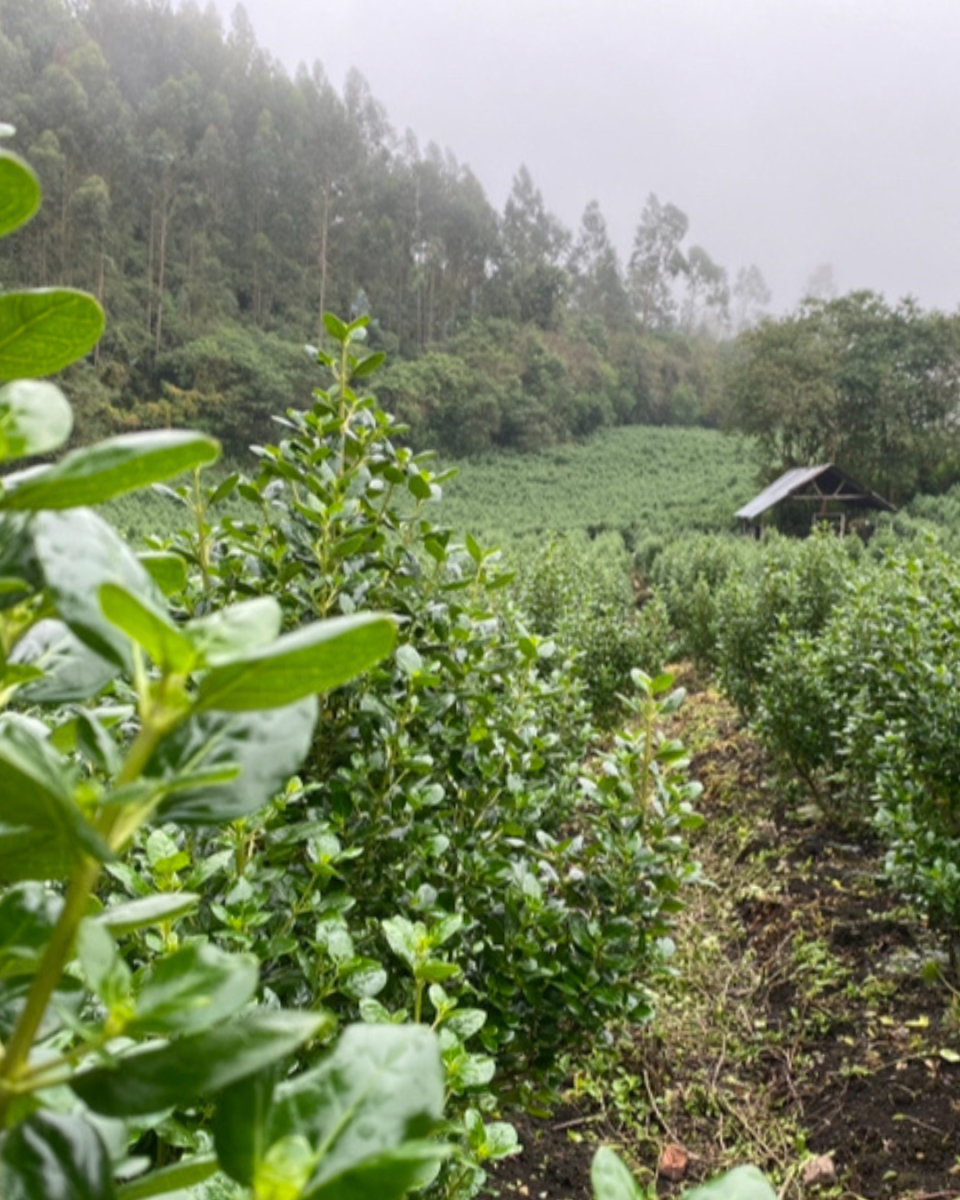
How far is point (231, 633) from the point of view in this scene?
27 cm

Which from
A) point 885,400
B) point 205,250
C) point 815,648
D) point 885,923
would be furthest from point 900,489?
point 205,250

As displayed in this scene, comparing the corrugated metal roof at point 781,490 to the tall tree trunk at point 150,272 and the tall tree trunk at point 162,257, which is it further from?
the tall tree trunk at point 150,272

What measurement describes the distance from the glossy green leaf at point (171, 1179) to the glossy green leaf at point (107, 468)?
0.23 m

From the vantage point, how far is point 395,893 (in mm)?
1549

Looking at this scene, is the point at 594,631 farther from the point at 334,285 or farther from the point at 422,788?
the point at 334,285

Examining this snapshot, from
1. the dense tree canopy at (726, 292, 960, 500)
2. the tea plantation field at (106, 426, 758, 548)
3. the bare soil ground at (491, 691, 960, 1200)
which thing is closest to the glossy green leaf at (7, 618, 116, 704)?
the bare soil ground at (491, 691, 960, 1200)

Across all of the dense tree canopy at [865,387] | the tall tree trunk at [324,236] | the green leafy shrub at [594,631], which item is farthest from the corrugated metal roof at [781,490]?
the tall tree trunk at [324,236]

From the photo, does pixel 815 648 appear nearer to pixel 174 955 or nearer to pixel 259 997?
pixel 259 997

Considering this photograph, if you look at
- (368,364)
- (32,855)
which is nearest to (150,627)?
(32,855)

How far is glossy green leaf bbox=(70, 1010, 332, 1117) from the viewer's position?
26 cm

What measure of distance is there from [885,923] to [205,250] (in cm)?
4185

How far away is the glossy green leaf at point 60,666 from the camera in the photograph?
0.37 meters

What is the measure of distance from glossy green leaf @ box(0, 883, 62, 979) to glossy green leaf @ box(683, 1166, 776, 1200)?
27 cm

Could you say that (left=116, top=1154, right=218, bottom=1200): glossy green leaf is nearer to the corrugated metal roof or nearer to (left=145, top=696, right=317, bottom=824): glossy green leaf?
(left=145, top=696, right=317, bottom=824): glossy green leaf
